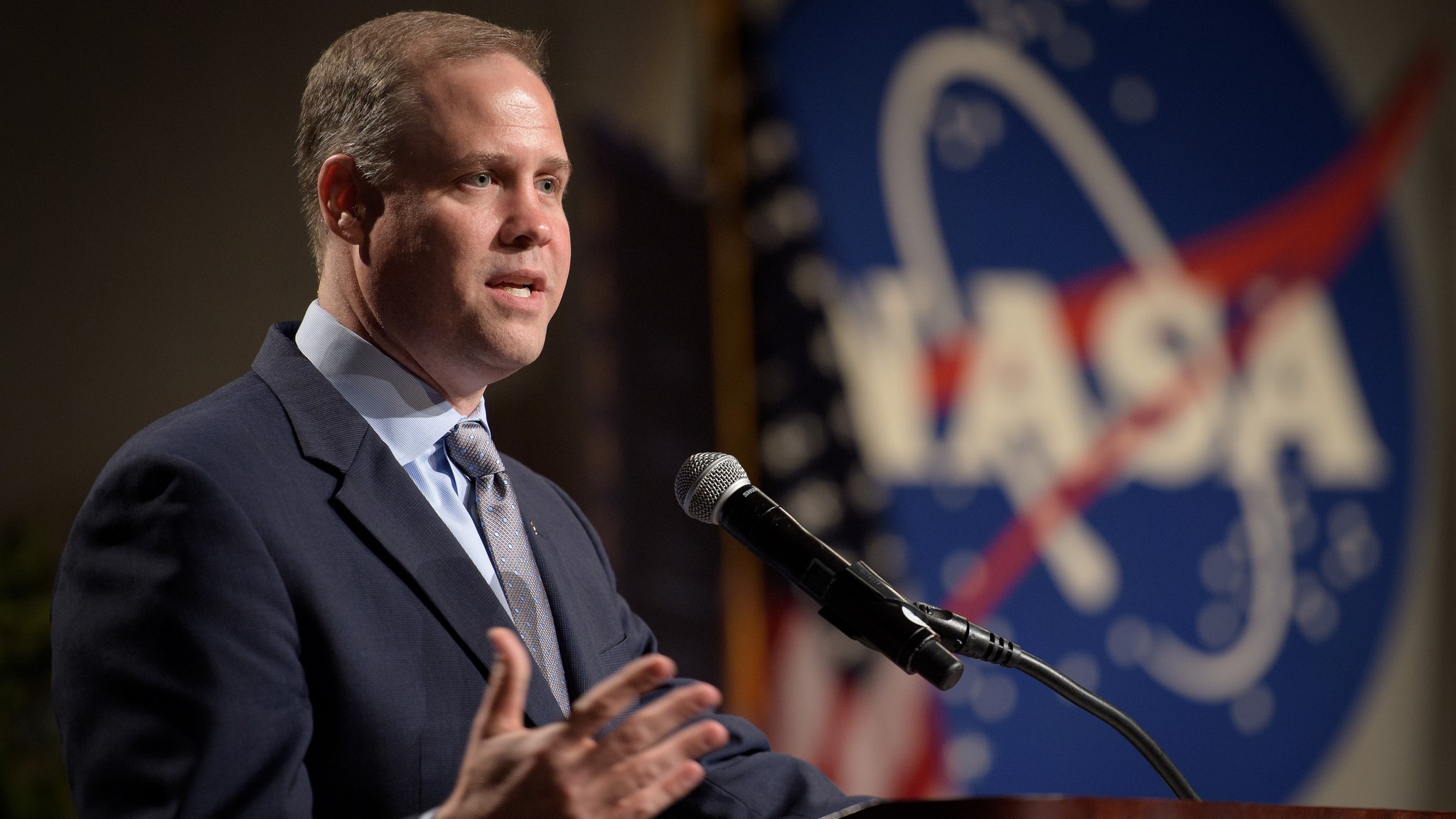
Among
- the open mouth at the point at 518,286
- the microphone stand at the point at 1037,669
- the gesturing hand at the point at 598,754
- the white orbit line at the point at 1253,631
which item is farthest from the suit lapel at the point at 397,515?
the white orbit line at the point at 1253,631

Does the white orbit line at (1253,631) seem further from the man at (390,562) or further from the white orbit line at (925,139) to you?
the man at (390,562)

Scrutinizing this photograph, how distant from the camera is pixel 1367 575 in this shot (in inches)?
181

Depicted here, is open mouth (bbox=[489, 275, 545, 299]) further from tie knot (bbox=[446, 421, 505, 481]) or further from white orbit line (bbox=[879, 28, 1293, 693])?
white orbit line (bbox=[879, 28, 1293, 693])

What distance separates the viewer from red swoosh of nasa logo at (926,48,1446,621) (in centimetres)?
380

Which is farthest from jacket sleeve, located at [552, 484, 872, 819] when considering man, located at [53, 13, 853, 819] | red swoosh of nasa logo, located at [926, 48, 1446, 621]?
red swoosh of nasa logo, located at [926, 48, 1446, 621]

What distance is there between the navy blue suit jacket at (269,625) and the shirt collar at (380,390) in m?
0.04

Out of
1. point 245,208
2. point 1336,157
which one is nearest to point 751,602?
point 245,208

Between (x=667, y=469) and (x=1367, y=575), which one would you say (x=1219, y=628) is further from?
(x=667, y=469)

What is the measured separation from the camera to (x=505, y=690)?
1.03 metres

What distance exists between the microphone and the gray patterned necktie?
0.82 feet

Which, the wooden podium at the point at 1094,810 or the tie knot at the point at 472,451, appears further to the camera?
the tie knot at the point at 472,451

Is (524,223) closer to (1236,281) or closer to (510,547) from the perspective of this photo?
(510,547)

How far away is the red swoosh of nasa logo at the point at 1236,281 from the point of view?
12.5ft

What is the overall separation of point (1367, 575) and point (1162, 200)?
1624 millimetres
